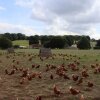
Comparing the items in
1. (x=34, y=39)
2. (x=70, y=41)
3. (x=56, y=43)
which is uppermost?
(x=34, y=39)

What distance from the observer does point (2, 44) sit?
98250 mm

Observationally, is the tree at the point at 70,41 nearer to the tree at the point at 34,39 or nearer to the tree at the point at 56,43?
the tree at the point at 34,39

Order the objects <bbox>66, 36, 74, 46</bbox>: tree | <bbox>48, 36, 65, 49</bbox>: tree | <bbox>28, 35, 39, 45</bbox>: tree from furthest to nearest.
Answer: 1. <bbox>28, 35, 39, 45</bbox>: tree
2. <bbox>66, 36, 74, 46</bbox>: tree
3. <bbox>48, 36, 65, 49</bbox>: tree

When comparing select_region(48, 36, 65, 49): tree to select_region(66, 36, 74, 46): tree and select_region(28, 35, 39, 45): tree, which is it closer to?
select_region(66, 36, 74, 46): tree

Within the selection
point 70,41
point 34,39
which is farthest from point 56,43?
point 34,39

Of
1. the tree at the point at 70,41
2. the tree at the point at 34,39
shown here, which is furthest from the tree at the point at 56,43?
the tree at the point at 34,39

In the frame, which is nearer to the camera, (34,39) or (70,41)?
(70,41)

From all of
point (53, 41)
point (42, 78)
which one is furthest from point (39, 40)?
point (42, 78)

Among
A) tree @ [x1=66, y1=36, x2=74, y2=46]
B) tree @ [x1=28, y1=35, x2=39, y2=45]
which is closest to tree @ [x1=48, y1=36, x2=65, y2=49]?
tree @ [x1=66, y1=36, x2=74, y2=46]

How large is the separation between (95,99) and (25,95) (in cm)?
193

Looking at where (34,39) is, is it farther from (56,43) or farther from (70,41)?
(56,43)

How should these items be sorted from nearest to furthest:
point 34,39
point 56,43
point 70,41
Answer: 1. point 56,43
2. point 70,41
3. point 34,39

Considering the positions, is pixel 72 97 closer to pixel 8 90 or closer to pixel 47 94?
pixel 47 94

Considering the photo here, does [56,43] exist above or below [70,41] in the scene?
below
